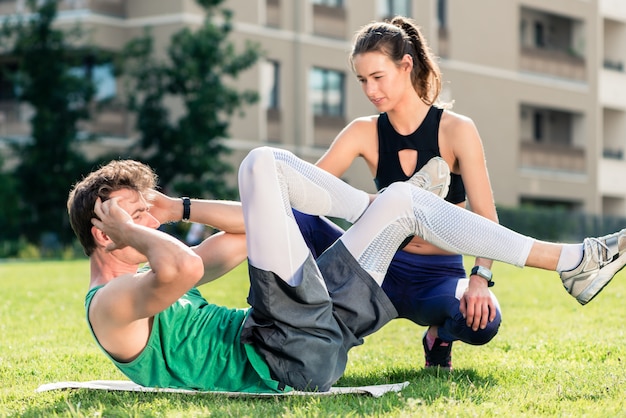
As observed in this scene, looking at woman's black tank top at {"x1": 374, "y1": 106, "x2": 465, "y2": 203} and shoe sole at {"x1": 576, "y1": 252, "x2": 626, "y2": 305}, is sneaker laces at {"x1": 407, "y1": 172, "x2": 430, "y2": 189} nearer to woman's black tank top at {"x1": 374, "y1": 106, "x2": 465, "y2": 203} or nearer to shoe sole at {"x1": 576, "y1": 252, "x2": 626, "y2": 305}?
woman's black tank top at {"x1": 374, "y1": 106, "x2": 465, "y2": 203}

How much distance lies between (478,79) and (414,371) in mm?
33570

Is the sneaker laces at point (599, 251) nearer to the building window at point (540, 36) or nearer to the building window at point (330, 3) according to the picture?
the building window at point (330, 3)

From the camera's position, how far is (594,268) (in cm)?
511

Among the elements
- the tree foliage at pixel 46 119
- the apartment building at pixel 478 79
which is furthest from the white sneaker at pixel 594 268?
the apartment building at pixel 478 79

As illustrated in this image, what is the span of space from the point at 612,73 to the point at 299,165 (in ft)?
136

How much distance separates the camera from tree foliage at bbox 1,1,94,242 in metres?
26.2

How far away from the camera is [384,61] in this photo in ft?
19.4

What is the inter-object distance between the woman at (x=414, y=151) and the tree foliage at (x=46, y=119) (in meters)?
20.8

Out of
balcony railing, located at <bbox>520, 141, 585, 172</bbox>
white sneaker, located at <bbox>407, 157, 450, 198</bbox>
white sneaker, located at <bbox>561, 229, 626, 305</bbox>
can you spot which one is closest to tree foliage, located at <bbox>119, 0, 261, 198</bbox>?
balcony railing, located at <bbox>520, 141, 585, 172</bbox>

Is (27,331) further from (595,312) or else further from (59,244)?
(59,244)

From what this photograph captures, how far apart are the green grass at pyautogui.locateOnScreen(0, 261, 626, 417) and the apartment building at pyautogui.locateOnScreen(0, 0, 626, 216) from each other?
797 inches

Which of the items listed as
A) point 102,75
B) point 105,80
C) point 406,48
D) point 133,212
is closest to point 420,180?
point 406,48

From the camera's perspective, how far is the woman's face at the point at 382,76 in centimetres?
589

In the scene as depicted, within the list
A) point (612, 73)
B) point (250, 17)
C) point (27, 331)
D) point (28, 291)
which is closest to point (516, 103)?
point (612, 73)
